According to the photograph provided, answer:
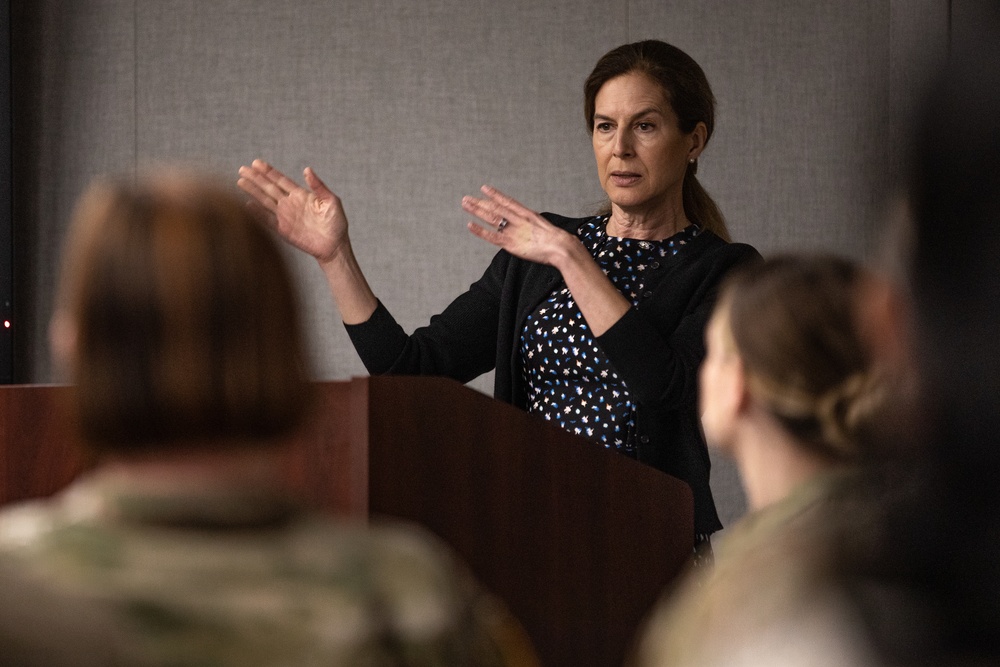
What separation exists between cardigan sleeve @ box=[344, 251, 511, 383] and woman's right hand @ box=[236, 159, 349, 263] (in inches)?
6.6

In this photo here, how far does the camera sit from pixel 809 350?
3.44 feet

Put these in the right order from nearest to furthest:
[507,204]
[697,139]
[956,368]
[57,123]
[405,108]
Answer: [956,368] < [507,204] < [697,139] < [405,108] < [57,123]

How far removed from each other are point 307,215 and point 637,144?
0.70 m

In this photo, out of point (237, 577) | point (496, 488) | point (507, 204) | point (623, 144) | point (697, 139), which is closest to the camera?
point (237, 577)

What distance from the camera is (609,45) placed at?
12.5 ft

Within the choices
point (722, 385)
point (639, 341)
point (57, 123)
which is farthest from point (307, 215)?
point (57, 123)

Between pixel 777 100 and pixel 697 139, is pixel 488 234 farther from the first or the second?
pixel 777 100

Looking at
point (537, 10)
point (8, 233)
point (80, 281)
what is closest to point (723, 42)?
point (537, 10)

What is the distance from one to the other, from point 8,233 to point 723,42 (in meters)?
2.36

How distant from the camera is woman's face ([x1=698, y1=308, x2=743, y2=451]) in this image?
111 centimetres

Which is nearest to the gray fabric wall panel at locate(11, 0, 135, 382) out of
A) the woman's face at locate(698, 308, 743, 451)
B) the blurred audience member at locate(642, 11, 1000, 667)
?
the woman's face at locate(698, 308, 743, 451)

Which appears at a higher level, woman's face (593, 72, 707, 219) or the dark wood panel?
woman's face (593, 72, 707, 219)

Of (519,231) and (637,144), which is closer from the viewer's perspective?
(519,231)

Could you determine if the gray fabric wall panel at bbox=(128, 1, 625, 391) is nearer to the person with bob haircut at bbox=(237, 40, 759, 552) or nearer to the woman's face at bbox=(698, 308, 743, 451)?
the person with bob haircut at bbox=(237, 40, 759, 552)
